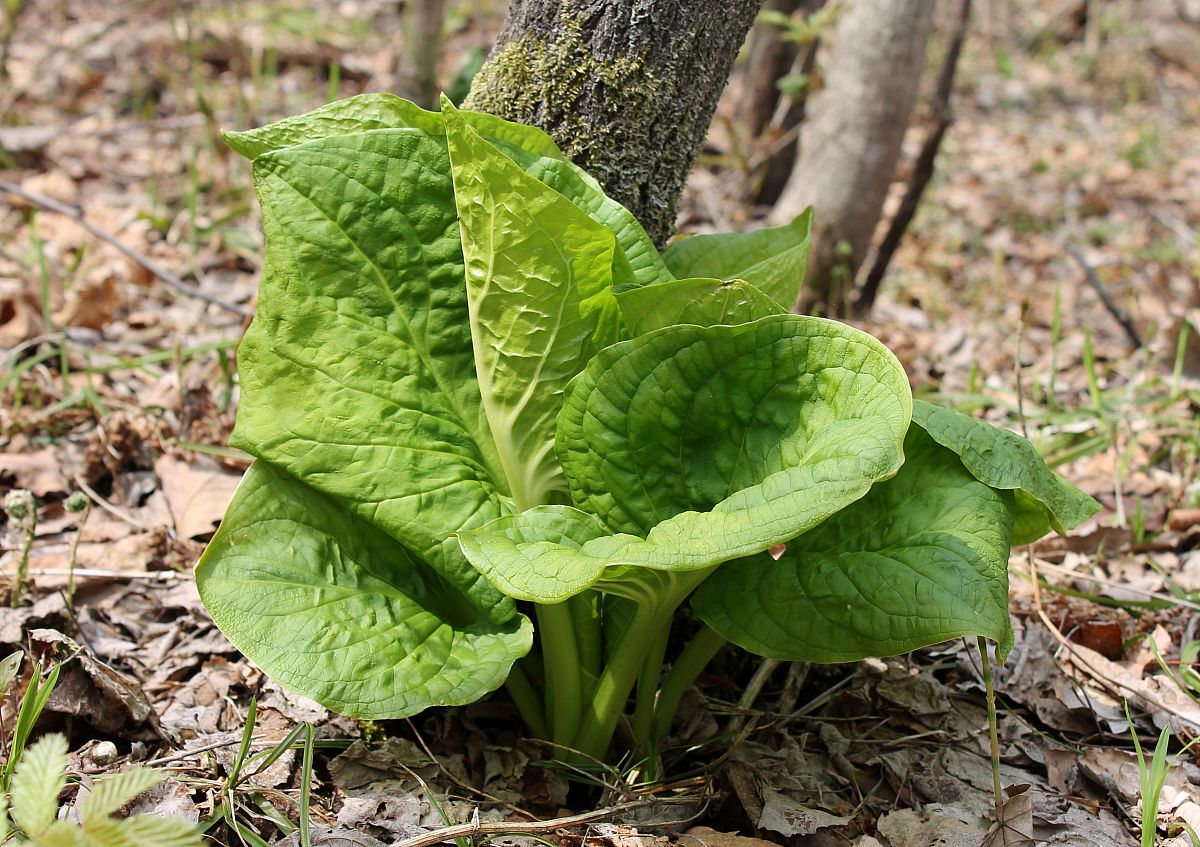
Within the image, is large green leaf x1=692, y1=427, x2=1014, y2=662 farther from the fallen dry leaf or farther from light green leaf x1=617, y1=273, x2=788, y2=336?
the fallen dry leaf

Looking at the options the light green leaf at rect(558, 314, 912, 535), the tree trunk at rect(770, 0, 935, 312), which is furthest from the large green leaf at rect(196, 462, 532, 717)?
the tree trunk at rect(770, 0, 935, 312)

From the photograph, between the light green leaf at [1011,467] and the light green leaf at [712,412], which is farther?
the light green leaf at [1011,467]

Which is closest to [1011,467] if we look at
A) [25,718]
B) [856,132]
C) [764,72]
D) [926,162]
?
[25,718]

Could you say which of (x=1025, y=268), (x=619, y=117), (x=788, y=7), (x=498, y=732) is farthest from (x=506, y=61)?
(x=1025, y=268)

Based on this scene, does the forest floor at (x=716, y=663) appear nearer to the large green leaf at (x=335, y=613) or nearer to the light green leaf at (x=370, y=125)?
the large green leaf at (x=335, y=613)

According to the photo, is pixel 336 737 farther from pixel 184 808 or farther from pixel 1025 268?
pixel 1025 268

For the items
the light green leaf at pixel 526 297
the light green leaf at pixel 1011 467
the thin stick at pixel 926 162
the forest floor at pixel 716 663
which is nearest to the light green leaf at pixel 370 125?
the light green leaf at pixel 526 297

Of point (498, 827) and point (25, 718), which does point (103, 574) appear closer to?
point (25, 718)
